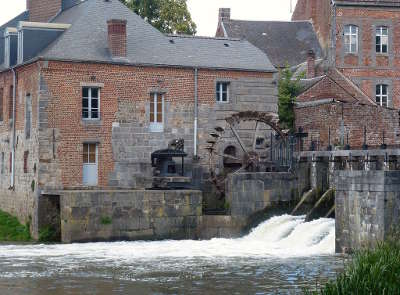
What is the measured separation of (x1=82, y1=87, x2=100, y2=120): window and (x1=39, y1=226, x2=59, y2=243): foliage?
368cm

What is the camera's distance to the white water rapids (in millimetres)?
23234

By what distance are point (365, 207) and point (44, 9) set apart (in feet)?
55.6

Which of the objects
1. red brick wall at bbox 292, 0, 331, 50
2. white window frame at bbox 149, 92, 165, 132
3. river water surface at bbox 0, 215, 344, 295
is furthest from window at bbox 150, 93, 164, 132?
red brick wall at bbox 292, 0, 331, 50

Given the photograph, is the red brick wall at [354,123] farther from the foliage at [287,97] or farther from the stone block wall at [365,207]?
the stone block wall at [365,207]

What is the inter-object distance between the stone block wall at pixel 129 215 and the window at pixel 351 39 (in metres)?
15.6

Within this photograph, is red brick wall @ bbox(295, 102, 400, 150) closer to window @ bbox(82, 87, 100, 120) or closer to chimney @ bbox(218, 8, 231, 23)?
window @ bbox(82, 87, 100, 120)

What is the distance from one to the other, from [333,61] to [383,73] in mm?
2390

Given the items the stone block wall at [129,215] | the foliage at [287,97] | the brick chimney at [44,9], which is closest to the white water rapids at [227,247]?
the stone block wall at [129,215]

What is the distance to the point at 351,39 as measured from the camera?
4075 cm

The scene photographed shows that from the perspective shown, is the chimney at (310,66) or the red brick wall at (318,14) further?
the red brick wall at (318,14)

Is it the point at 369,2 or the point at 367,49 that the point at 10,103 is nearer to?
the point at 367,49

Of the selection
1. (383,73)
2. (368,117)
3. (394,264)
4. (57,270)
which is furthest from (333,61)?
(394,264)

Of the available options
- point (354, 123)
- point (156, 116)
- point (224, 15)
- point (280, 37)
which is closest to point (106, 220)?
point (156, 116)

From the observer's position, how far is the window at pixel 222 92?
31.3 meters
